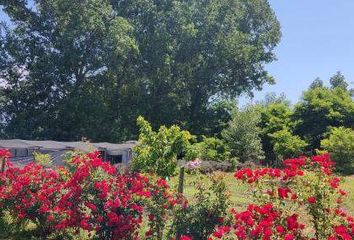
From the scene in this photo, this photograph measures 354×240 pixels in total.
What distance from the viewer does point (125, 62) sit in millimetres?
34625

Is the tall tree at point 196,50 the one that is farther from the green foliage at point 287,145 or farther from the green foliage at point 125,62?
the green foliage at point 287,145

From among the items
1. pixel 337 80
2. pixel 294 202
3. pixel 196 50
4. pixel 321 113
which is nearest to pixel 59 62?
pixel 196 50

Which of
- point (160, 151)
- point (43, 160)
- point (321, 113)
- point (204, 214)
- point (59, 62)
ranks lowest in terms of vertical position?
point (204, 214)

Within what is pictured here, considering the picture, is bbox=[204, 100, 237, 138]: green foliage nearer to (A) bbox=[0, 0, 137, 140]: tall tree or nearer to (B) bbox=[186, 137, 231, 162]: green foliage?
Answer: (B) bbox=[186, 137, 231, 162]: green foliage

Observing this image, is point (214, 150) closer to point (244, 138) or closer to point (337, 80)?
point (244, 138)

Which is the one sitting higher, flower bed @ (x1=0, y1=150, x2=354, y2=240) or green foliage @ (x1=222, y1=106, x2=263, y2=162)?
green foliage @ (x1=222, y1=106, x2=263, y2=162)

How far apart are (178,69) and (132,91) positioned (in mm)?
4266

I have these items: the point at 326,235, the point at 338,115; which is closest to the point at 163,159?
the point at 326,235

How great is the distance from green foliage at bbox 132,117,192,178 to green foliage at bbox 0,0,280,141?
20.2m

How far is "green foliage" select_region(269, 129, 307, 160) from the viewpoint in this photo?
31.0m

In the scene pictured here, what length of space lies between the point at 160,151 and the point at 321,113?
25006 mm

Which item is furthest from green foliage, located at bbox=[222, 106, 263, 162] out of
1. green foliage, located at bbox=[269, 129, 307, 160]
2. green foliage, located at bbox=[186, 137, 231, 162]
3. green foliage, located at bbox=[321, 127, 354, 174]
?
green foliage, located at bbox=[321, 127, 354, 174]

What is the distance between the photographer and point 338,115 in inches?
1288

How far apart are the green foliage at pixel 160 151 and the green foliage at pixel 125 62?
20.2 metres
